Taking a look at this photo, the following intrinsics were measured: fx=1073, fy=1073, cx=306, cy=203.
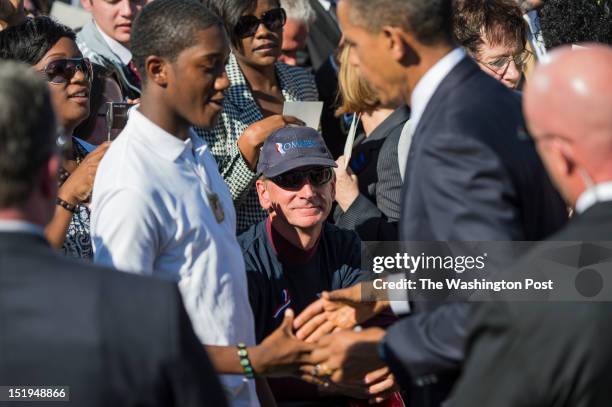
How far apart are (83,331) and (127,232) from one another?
3.69ft

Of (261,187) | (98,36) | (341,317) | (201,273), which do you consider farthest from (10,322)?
(98,36)

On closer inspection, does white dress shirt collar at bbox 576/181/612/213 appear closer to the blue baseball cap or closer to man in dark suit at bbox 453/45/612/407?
man in dark suit at bbox 453/45/612/407

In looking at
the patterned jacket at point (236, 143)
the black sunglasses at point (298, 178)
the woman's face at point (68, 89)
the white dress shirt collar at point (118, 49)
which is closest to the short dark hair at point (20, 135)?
the woman's face at point (68, 89)

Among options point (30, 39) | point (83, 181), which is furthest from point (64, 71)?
point (83, 181)

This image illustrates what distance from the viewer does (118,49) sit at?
21.0 ft

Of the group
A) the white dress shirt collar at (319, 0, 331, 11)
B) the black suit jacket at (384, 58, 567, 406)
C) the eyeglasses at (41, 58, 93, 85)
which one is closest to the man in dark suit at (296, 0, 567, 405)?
the black suit jacket at (384, 58, 567, 406)

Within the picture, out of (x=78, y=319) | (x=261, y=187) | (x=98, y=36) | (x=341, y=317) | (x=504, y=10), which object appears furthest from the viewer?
(x=98, y=36)

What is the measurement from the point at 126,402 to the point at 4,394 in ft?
1.09

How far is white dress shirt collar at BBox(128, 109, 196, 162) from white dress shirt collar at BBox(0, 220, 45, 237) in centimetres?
135

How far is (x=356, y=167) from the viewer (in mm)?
6074

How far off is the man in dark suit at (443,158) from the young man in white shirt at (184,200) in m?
0.52

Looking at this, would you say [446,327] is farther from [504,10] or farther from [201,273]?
[504,10]

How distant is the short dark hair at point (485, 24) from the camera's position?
581 centimetres

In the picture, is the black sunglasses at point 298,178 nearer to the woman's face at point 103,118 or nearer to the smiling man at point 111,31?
the woman's face at point 103,118
